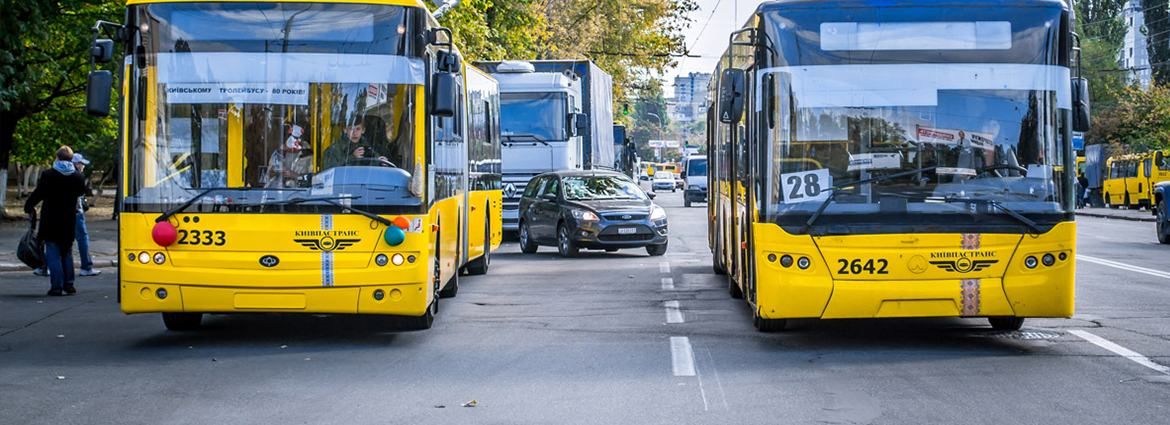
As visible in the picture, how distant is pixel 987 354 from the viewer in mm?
11055

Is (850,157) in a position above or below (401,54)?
below

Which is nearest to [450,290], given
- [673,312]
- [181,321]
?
[673,312]

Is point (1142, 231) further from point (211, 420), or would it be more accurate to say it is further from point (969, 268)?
point (211, 420)

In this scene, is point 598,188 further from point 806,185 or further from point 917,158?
point 917,158

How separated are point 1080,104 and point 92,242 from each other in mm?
21476

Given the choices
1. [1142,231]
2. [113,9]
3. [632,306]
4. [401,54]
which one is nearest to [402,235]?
[401,54]

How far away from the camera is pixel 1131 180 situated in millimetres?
61688

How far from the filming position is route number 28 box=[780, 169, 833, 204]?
11102 millimetres

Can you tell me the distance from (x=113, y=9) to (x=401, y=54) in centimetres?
2140

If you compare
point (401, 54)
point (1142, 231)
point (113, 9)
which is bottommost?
point (1142, 231)

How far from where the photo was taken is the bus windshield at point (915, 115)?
1110 centimetres

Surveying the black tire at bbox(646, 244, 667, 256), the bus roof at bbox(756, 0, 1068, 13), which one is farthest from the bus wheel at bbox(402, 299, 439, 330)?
the black tire at bbox(646, 244, 667, 256)

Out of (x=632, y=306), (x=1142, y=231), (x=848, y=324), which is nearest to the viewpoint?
(x=848, y=324)

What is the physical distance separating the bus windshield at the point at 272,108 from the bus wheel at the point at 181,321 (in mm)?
1668
